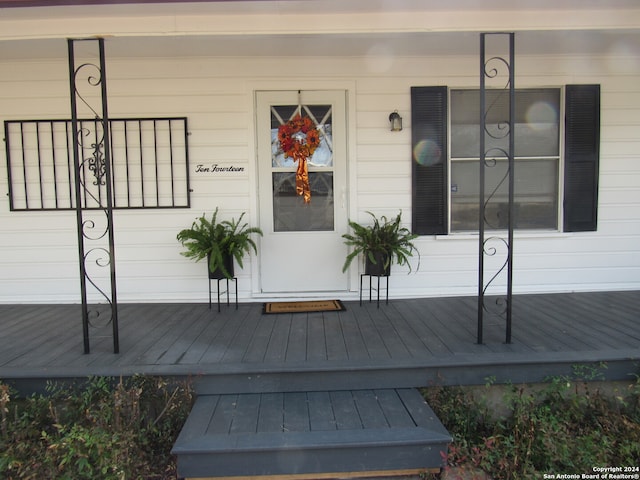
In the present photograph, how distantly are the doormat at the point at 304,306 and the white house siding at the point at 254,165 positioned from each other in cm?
27

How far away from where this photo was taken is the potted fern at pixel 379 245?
12.4 feet

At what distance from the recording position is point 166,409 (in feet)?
8.06

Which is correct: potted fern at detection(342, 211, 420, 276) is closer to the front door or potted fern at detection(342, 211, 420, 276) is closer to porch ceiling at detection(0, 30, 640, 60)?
the front door

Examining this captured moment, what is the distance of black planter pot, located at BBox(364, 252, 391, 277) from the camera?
378 cm

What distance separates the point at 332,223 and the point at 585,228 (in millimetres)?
2538

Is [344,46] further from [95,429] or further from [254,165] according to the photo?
[95,429]

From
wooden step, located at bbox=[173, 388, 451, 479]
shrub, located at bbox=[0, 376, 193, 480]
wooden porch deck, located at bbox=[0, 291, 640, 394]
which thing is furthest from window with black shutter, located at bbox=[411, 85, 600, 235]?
shrub, located at bbox=[0, 376, 193, 480]

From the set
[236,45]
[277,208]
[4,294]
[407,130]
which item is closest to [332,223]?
[277,208]

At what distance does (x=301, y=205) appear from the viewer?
417 centimetres

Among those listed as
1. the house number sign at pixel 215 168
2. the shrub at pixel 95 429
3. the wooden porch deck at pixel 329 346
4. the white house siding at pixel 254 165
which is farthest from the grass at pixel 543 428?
the house number sign at pixel 215 168

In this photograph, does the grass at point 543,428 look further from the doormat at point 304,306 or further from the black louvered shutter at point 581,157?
the black louvered shutter at point 581,157

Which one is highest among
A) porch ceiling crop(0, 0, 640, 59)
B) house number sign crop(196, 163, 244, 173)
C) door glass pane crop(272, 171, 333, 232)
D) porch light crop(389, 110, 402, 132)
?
porch ceiling crop(0, 0, 640, 59)

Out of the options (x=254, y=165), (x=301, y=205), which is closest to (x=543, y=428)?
(x=301, y=205)

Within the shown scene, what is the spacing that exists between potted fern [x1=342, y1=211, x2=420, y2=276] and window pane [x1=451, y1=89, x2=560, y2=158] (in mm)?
1047
